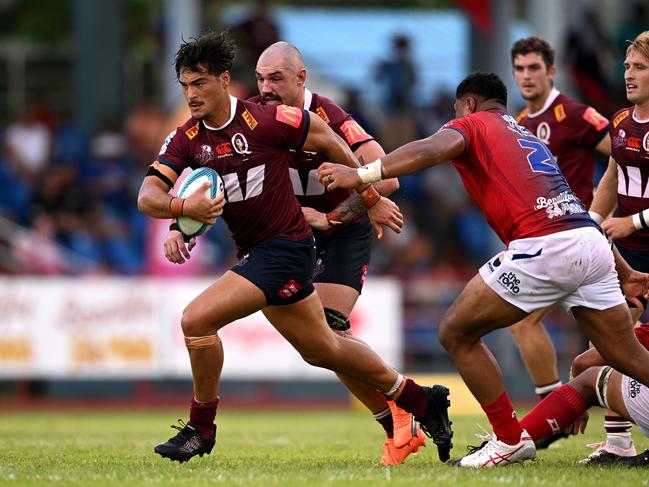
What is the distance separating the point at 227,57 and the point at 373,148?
1352 mm

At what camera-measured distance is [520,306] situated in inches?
303

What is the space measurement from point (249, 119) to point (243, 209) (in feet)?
1.94

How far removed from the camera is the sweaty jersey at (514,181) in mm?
7715

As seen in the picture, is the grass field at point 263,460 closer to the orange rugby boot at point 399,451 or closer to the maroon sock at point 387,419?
the orange rugby boot at point 399,451

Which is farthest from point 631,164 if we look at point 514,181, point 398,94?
point 398,94

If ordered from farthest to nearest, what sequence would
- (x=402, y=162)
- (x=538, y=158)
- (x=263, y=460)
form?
(x=263, y=460) → (x=538, y=158) → (x=402, y=162)

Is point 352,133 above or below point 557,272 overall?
above

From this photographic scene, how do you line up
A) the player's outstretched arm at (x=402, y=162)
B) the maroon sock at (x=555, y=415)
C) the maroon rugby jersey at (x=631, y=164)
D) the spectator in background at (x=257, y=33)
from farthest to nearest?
the spectator in background at (x=257, y=33), the maroon rugby jersey at (x=631, y=164), the maroon sock at (x=555, y=415), the player's outstretched arm at (x=402, y=162)

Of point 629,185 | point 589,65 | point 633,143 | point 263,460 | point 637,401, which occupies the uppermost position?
point 589,65

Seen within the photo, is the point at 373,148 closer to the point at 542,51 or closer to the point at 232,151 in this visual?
the point at 232,151

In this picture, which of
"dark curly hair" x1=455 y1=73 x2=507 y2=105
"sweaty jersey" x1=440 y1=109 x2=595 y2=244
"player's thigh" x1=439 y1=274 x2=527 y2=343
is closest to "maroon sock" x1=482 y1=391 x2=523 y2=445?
"player's thigh" x1=439 y1=274 x2=527 y2=343

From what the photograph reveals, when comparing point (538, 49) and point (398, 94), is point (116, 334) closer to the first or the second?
point (398, 94)

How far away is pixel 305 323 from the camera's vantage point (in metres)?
8.19

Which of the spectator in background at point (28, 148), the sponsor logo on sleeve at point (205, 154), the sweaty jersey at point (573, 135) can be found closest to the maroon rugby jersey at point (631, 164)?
the sweaty jersey at point (573, 135)
